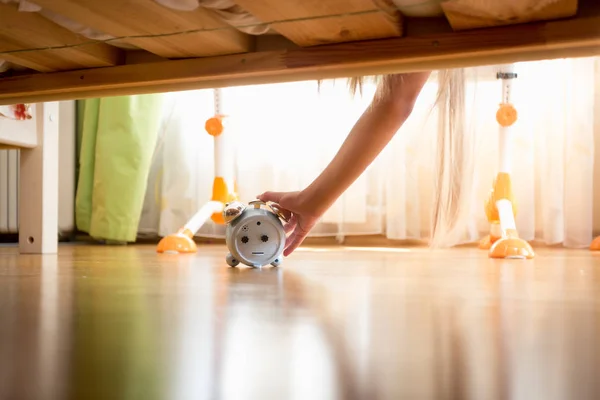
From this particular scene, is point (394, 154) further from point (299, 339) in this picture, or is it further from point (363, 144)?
point (299, 339)

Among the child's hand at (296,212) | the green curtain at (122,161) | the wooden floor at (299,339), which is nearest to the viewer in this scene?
the wooden floor at (299,339)

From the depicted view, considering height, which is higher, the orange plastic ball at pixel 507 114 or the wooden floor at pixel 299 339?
the orange plastic ball at pixel 507 114

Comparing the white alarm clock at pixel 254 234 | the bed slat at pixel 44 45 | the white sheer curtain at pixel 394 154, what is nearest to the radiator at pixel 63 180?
the white sheer curtain at pixel 394 154

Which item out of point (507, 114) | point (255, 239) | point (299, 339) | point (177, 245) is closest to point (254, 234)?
point (255, 239)

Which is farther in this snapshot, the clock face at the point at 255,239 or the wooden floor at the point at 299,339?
the clock face at the point at 255,239

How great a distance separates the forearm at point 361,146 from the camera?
1.11 m

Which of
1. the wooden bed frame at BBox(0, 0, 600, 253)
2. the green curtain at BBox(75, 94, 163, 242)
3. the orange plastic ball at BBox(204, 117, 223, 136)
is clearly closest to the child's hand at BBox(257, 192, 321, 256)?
the wooden bed frame at BBox(0, 0, 600, 253)

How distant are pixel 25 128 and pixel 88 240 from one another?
0.94 m

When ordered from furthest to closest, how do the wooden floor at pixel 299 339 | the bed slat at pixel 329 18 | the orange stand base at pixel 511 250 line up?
the orange stand base at pixel 511 250, the bed slat at pixel 329 18, the wooden floor at pixel 299 339

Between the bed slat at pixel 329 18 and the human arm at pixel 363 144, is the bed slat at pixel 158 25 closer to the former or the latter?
the bed slat at pixel 329 18

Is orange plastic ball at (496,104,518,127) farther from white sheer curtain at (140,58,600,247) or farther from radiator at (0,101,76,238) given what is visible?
radiator at (0,101,76,238)

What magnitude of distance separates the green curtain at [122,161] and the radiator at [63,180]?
19cm

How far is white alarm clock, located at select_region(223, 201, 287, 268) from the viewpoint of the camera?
1.30m

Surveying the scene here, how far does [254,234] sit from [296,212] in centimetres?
10
